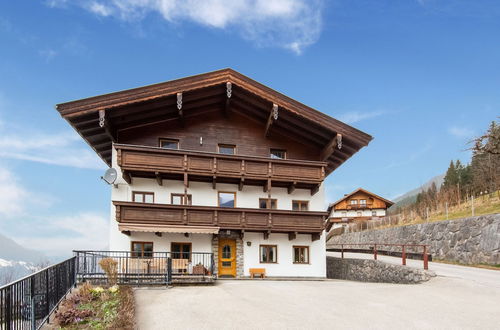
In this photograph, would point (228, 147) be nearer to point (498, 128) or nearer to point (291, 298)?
point (291, 298)

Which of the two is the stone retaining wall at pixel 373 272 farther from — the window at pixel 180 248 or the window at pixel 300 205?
the window at pixel 180 248

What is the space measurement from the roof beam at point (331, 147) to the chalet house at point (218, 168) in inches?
2.7

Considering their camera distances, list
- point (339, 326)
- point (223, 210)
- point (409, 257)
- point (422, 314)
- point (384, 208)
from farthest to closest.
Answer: point (384, 208), point (409, 257), point (223, 210), point (422, 314), point (339, 326)

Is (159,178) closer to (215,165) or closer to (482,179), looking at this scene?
(215,165)

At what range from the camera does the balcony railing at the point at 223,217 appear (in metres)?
20.2

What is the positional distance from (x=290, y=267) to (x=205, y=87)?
11.3 meters

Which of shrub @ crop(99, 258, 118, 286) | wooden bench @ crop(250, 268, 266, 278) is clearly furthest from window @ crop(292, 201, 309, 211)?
shrub @ crop(99, 258, 118, 286)

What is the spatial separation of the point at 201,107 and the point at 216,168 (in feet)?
13.6

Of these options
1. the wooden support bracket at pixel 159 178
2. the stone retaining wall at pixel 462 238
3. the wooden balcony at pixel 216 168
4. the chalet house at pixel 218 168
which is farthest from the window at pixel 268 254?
the stone retaining wall at pixel 462 238

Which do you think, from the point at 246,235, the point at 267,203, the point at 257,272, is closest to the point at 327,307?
the point at 257,272

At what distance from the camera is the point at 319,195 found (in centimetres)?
2441

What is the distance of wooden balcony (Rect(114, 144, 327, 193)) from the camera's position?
20.6 meters

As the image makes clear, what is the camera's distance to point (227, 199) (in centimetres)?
2303

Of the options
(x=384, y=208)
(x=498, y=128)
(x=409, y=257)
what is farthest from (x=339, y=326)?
(x=384, y=208)
